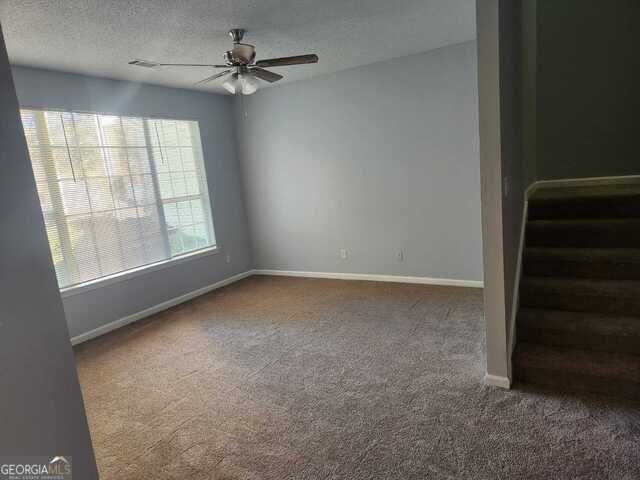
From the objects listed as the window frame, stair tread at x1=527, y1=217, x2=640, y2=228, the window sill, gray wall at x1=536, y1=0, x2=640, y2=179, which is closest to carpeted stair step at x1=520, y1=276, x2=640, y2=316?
stair tread at x1=527, y1=217, x2=640, y2=228

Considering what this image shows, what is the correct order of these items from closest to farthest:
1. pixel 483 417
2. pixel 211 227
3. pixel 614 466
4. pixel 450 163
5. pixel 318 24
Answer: pixel 614 466, pixel 483 417, pixel 318 24, pixel 450 163, pixel 211 227

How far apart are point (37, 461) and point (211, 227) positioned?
4271 mm

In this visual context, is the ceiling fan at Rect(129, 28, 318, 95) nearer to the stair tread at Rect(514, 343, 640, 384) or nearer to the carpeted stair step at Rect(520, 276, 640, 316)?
the carpeted stair step at Rect(520, 276, 640, 316)

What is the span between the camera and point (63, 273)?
3660mm

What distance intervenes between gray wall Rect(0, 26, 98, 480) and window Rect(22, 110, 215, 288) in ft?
9.79

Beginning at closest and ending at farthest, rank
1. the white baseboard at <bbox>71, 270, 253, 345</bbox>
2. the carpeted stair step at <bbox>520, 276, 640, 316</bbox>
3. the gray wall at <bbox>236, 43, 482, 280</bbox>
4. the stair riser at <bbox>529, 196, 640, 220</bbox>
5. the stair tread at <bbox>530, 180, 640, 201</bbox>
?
the carpeted stair step at <bbox>520, 276, 640, 316</bbox>
the stair riser at <bbox>529, 196, 640, 220</bbox>
the stair tread at <bbox>530, 180, 640, 201</bbox>
the white baseboard at <bbox>71, 270, 253, 345</bbox>
the gray wall at <bbox>236, 43, 482, 280</bbox>

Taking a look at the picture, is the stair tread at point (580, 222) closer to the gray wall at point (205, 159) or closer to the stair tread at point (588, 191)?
the stair tread at point (588, 191)

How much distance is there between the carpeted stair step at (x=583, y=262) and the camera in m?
2.63

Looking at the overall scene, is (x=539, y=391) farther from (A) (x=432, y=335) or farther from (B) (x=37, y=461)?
(B) (x=37, y=461)

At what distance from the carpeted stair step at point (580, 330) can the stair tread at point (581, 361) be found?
0.04 metres

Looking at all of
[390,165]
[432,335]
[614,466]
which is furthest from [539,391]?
[390,165]

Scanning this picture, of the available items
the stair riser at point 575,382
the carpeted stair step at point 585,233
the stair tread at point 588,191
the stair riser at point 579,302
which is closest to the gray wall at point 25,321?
the stair riser at point 575,382

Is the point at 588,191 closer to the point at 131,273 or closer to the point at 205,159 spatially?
the point at 205,159

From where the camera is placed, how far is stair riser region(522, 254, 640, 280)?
263 cm
